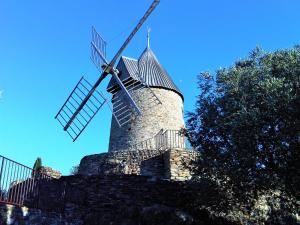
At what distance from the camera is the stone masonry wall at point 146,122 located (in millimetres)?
18984

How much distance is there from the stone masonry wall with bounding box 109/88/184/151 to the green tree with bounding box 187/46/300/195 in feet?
23.0

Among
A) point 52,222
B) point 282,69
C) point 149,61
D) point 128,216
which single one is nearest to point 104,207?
point 128,216

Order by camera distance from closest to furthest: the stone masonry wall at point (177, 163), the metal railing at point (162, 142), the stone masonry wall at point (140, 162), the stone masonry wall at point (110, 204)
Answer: the stone masonry wall at point (110, 204), the stone masonry wall at point (177, 163), the stone masonry wall at point (140, 162), the metal railing at point (162, 142)

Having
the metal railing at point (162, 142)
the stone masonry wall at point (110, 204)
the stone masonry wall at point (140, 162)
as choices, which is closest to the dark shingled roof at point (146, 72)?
the metal railing at point (162, 142)

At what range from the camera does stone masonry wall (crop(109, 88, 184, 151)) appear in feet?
62.3

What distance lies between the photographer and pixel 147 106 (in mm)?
19516

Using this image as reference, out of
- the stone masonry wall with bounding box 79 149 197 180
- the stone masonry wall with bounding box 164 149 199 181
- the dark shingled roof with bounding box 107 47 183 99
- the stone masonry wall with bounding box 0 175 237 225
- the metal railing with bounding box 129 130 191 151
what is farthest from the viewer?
the dark shingled roof with bounding box 107 47 183 99

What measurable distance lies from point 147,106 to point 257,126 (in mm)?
9482

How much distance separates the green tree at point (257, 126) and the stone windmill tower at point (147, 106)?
7085mm

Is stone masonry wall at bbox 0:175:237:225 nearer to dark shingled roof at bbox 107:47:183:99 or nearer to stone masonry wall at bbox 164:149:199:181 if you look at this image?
stone masonry wall at bbox 164:149:199:181

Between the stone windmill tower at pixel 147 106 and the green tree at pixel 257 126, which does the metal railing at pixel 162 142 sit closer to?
the stone windmill tower at pixel 147 106

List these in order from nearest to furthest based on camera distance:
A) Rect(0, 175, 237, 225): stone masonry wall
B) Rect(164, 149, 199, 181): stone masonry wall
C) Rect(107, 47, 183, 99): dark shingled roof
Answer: Rect(0, 175, 237, 225): stone masonry wall → Rect(164, 149, 199, 181): stone masonry wall → Rect(107, 47, 183, 99): dark shingled roof

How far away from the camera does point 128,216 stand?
11.4 metres

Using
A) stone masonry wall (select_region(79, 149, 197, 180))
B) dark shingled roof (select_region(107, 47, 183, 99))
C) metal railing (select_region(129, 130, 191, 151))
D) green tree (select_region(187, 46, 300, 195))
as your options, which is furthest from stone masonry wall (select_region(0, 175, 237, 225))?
dark shingled roof (select_region(107, 47, 183, 99))
